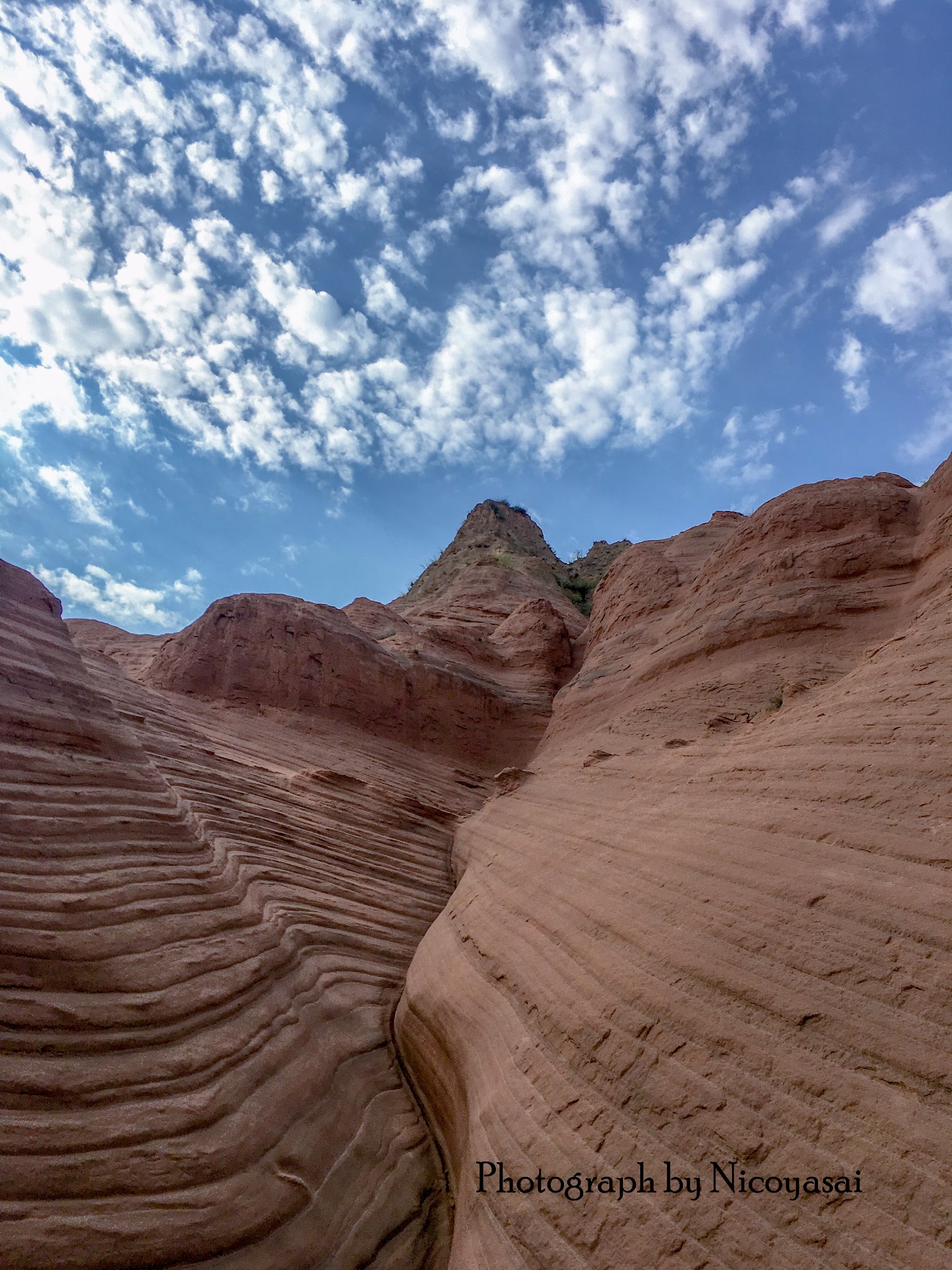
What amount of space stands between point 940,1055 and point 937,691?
213cm

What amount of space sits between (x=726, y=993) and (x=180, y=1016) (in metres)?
2.74

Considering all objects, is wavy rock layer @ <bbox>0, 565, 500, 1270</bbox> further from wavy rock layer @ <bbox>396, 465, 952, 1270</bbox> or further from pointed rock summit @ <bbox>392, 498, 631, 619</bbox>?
pointed rock summit @ <bbox>392, 498, 631, 619</bbox>

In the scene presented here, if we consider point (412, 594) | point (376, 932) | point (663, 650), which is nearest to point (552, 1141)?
point (376, 932)

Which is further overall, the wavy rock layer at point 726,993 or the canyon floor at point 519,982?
the canyon floor at point 519,982

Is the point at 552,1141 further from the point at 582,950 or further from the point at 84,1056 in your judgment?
the point at 84,1056

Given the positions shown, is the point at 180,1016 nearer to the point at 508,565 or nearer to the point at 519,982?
the point at 519,982

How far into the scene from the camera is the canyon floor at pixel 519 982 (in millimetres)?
2217

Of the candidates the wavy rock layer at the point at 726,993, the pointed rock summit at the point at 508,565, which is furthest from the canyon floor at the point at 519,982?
the pointed rock summit at the point at 508,565

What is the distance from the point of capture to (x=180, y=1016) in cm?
342

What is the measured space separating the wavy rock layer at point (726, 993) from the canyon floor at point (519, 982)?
0.05ft

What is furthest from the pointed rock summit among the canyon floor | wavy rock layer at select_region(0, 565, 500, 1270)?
wavy rock layer at select_region(0, 565, 500, 1270)

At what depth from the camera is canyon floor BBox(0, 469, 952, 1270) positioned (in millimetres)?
2217

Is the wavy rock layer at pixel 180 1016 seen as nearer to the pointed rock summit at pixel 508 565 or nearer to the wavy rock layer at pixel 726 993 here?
the wavy rock layer at pixel 726 993

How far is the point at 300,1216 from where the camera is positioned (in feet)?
9.53
